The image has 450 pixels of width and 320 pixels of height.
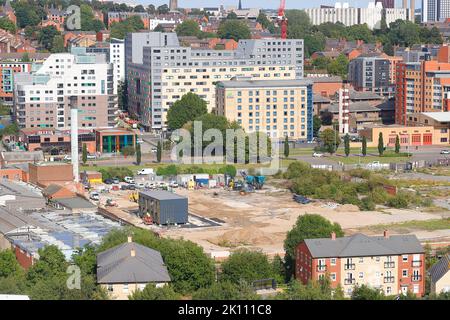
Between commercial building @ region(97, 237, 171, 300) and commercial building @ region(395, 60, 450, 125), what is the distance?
43.7 ft

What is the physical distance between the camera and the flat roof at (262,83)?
781 inches

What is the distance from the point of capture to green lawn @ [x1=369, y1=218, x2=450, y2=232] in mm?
12000

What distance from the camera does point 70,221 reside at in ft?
38.2

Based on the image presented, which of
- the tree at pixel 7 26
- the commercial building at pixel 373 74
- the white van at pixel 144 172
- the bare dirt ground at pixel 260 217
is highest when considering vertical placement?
the tree at pixel 7 26

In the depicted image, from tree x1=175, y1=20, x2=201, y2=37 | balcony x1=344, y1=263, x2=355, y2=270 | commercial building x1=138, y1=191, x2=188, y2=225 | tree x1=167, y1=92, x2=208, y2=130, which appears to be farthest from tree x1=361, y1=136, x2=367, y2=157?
tree x1=175, y1=20, x2=201, y2=37

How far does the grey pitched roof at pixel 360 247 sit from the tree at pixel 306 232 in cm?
58

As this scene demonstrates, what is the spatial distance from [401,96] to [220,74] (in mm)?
3541

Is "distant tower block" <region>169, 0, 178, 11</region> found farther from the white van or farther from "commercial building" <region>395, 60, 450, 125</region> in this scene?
the white van

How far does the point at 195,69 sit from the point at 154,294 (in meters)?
13.7

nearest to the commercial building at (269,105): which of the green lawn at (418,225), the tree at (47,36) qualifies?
the green lawn at (418,225)

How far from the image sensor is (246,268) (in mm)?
8797

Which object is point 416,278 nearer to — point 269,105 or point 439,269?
point 439,269

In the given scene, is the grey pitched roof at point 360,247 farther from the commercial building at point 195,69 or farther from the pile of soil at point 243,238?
the commercial building at point 195,69
